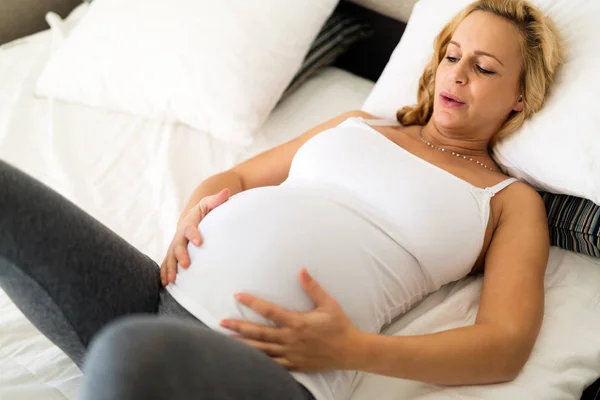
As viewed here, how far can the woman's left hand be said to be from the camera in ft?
2.56

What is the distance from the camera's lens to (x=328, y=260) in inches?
34.2

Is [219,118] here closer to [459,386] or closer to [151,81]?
[151,81]

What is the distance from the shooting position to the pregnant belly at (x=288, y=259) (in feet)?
2.74

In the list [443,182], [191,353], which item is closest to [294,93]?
[443,182]

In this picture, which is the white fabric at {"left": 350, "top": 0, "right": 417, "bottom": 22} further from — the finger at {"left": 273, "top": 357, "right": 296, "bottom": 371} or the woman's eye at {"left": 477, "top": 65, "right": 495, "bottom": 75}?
the finger at {"left": 273, "top": 357, "right": 296, "bottom": 371}

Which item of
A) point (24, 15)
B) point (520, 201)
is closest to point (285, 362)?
point (520, 201)

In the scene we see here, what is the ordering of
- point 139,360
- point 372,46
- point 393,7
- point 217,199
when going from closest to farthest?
point 139,360 < point 217,199 < point 393,7 < point 372,46

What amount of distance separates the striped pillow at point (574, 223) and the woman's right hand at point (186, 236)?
2.03 feet

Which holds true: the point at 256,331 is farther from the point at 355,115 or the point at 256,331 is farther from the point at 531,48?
the point at 531,48

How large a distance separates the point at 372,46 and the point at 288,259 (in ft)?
3.19

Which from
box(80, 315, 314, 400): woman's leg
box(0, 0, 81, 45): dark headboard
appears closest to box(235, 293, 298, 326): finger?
box(80, 315, 314, 400): woman's leg

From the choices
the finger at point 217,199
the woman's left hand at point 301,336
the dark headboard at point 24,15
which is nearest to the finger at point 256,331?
the woman's left hand at point 301,336

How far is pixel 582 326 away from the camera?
948mm

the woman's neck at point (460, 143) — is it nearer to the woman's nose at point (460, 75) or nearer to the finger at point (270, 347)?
→ the woman's nose at point (460, 75)
